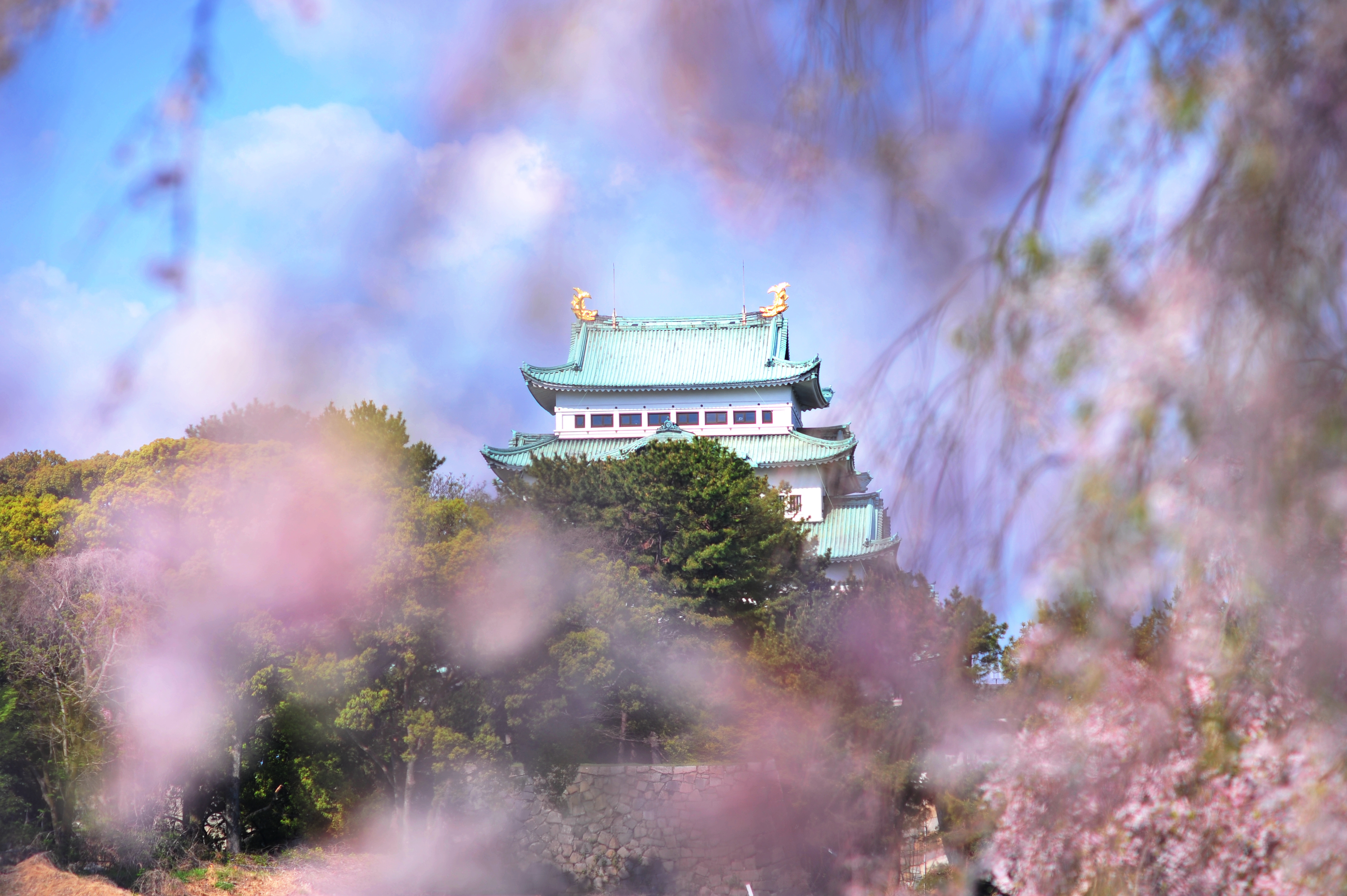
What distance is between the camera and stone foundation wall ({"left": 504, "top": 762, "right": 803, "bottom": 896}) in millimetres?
9766

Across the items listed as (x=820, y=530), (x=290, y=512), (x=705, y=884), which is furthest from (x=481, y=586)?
(x=820, y=530)

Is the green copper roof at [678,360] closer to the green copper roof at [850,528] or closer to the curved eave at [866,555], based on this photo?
the green copper roof at [850,528]

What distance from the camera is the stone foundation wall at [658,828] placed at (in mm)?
9766

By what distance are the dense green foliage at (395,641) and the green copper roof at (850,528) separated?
11.4 feet

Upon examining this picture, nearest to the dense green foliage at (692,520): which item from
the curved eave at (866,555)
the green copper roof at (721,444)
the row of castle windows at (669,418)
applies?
the curved eave at (866,555)

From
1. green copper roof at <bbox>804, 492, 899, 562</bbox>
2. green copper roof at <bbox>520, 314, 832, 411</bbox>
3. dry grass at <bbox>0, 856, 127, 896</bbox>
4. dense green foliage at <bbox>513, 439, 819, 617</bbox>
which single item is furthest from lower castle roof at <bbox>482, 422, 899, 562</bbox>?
dry grass at <bbox>0, 856, 127, 896</bbox>

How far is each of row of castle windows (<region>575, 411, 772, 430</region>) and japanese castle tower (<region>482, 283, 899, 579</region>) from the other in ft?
0.06

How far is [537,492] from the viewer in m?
10.8

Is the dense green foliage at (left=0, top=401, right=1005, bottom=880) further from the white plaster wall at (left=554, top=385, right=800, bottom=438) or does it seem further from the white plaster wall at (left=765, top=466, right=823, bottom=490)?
the white plaster wall at (left=554, top=385, right=800, bottom=438)

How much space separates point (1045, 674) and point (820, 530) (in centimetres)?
1340

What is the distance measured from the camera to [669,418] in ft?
54.3

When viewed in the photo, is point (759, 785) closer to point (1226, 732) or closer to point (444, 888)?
point (444, 888)

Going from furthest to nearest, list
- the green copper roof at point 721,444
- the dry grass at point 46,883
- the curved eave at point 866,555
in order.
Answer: the green copper roof at point 721,444
the curved eave at point 866,555
the dry grass at point 46,883

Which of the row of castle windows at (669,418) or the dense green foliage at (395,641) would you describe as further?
the row of castle windows at (669,418)
